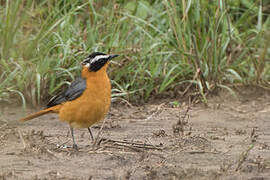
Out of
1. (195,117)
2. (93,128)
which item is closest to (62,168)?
(93,128)

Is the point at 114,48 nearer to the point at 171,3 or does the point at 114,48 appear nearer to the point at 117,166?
the point at 171,3

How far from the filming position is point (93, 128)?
6246 millimetres

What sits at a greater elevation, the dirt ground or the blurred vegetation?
the blurred vegetation

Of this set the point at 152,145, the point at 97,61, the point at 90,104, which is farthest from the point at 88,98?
the point at 152,145

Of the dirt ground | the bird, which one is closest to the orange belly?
the bird

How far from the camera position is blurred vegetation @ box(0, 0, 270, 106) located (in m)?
6.61

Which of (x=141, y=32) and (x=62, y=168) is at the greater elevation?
(x=141, y=32)

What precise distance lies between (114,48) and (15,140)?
2397 mm

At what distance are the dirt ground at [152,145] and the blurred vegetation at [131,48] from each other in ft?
0.97

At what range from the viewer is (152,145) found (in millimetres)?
4965

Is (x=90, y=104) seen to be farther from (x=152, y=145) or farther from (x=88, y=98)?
(x=152, y=145)

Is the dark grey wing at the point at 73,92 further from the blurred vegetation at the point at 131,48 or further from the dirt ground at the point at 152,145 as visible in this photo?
the blurred vegetation at the point at 131,48

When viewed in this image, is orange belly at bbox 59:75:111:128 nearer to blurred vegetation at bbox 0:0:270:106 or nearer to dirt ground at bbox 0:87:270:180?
dirt ground at bbox 0:87:270:180

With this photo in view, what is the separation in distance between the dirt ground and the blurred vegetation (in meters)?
0.30
